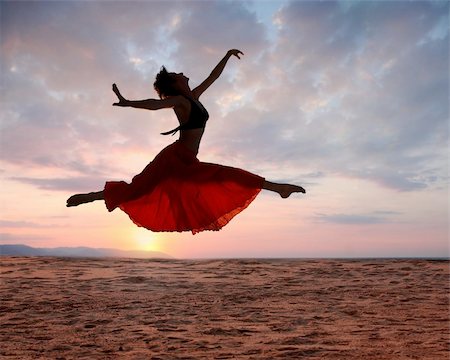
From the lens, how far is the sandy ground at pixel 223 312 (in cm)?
636

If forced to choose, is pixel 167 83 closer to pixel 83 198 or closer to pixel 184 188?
pixel 184 188

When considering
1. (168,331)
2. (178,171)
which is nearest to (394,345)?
(168,331)

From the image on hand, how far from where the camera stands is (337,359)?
5902mm

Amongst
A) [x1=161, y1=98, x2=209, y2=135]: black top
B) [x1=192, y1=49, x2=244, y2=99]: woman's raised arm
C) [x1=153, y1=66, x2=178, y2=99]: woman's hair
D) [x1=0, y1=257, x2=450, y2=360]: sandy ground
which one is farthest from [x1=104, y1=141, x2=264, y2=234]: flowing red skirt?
[x1=0, y1=257, x2=450, y2=360]: sandy ground

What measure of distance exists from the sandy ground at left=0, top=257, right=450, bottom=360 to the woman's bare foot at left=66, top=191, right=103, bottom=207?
2035mm

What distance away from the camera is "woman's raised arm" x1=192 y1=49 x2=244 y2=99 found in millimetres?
5517

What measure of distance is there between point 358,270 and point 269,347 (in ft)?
25.2

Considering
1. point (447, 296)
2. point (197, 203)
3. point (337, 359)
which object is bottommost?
point (337, 359)

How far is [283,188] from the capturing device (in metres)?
5.03

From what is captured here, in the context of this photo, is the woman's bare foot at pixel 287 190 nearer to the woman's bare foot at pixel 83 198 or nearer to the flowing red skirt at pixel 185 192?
the flowing red skirt at pixel 185 192

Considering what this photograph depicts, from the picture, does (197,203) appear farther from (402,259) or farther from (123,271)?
(402,259)

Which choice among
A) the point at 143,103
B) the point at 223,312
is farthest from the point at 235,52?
the point at 223,312

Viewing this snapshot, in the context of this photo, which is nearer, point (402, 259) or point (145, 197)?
point (145, 197)

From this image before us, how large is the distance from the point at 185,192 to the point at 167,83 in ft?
3.49
